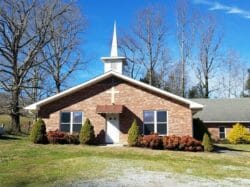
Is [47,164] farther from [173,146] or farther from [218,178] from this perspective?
[173,146]

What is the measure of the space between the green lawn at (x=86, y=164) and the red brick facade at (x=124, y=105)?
4230 millimetres

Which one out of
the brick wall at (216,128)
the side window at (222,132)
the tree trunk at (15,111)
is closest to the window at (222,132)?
the side window at (222,132)

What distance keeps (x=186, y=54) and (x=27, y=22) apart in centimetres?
2549

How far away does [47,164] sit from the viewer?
52.3ft

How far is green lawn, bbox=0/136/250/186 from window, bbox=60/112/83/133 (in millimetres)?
4437

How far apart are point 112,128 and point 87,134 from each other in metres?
2.09

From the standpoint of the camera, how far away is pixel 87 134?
2530 cm

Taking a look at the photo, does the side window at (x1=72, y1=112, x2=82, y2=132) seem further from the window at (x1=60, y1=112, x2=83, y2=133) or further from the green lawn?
the green lawn

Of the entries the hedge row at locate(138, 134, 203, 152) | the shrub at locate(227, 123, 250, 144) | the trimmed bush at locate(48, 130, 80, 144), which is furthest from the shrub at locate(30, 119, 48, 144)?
the shrub at locate(227, 123, 250, 144)

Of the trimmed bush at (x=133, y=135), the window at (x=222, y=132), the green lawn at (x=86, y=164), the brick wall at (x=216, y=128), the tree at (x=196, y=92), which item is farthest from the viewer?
the tree at (x=196, y=92)

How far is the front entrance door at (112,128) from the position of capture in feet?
87.1

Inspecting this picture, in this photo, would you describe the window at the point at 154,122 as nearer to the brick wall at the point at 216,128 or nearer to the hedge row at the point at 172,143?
the hedge row at the point at 172,143

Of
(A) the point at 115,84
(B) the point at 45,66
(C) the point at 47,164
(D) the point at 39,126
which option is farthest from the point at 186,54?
(C) the point at 47,164

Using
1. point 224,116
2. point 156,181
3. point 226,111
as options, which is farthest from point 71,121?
point 226,111
